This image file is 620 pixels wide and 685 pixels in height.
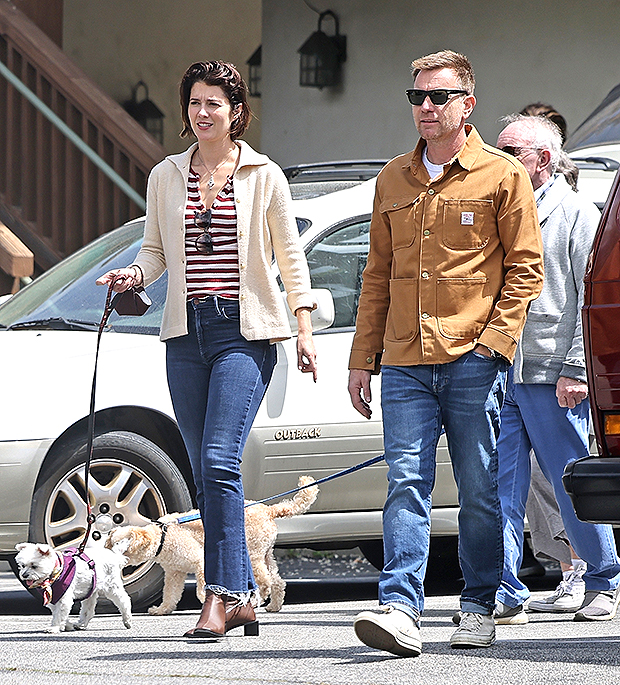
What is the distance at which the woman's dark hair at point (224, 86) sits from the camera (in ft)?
17.2

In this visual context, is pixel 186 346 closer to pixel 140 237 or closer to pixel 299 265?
pixel 299 265

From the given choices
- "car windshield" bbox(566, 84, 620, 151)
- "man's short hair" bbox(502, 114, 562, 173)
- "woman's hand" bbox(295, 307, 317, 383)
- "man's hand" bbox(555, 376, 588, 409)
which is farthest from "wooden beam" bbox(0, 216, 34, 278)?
"man's hand" bbox(555, 376, 588, 409)

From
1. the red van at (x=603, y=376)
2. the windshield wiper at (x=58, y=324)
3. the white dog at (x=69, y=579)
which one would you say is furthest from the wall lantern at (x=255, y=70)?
the red van at (x=603, y=376)

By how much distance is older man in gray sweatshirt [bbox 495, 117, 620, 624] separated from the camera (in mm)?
5668

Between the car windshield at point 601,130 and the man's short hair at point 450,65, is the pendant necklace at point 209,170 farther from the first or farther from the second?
the car windshield at point 601,130

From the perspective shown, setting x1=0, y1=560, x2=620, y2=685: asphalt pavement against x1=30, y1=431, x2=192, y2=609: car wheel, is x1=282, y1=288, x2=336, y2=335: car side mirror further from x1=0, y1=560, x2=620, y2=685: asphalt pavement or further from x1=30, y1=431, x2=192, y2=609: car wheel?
x1=0, y1=560, x2=620, y2=685: asphalt pavement

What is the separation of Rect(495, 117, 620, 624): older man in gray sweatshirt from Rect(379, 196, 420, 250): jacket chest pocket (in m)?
1.04

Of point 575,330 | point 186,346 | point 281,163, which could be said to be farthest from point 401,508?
point 281,163

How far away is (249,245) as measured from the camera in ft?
16.8

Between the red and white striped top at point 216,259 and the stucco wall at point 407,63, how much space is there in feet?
25.7

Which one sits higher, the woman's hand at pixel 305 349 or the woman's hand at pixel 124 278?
the woman's hand at pixel 124 278

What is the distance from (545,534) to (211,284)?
2192mm

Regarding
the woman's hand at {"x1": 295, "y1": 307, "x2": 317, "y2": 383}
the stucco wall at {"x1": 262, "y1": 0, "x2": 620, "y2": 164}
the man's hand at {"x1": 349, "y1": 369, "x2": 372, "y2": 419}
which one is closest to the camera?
the man's hand at {"x1": 349, "y1": 369, "x2": 372, "y2": 419}

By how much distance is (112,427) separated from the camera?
20.9 feet
